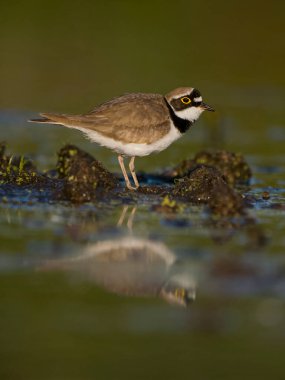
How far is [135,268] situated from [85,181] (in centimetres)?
312

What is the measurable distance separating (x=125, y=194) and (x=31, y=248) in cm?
301

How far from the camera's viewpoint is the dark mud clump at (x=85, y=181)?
1017 cm

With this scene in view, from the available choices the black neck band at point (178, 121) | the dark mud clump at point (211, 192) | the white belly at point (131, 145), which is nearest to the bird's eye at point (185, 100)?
the black neck band at point (178, 121)

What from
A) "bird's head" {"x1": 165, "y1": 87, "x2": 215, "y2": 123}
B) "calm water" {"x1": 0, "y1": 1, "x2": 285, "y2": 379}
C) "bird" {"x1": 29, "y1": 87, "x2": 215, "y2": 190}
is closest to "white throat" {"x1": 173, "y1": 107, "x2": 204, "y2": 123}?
"bird's head" {"x1": 165, "y1": 87, "x2": 215, "y2": 123}

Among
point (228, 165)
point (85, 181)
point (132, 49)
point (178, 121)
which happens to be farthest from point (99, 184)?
point (132, 49)

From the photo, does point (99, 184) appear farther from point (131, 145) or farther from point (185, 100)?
point (185, 100)

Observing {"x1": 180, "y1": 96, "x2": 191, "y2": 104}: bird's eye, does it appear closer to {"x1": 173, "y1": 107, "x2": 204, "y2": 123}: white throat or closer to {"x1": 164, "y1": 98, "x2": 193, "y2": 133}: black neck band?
{"x1": 173, "y1": 107, "x2": 204, "y2": 123}: white throat

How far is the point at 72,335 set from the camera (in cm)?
598

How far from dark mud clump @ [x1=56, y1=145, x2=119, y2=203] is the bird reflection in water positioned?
1.80 metres

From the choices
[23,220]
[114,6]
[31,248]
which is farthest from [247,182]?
[114,6]

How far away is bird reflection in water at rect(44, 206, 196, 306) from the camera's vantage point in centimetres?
688

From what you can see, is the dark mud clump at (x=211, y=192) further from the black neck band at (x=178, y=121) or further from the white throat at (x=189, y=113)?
the white throat at (x=189, y=113)

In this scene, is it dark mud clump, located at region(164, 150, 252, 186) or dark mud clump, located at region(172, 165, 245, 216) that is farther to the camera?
dark mud clump, located at region(164, 150, 252, 186)

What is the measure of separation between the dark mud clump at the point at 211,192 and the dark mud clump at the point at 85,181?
857 mm
